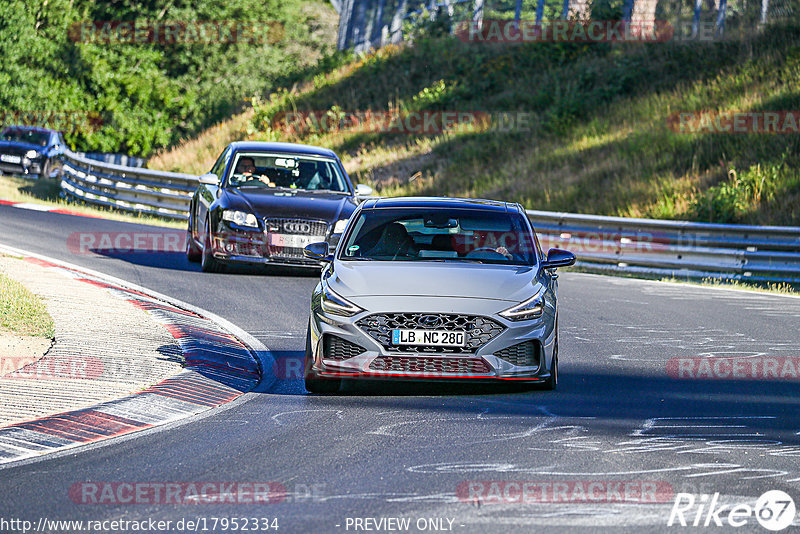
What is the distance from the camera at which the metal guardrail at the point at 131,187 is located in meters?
27.3

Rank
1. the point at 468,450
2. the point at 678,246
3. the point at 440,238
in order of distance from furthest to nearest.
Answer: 1. the point at 678,246
2. the point at 440,238
3. the point at 468,450

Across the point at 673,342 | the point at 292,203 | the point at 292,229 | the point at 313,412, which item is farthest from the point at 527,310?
the point at 292,203

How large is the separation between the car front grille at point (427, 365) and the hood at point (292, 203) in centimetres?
729

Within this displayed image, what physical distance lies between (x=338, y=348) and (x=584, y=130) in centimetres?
2307

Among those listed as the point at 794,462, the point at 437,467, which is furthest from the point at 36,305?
the point at 794,462

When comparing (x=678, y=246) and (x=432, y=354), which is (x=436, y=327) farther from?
(x=678, y=246)

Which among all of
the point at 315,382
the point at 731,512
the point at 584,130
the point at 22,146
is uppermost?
the point at 584,130

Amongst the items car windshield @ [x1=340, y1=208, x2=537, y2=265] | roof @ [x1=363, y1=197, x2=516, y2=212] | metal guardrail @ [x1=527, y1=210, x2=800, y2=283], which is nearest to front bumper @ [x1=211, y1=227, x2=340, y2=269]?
roof @ [x1=363, y1=197, x2=516, y2=212]

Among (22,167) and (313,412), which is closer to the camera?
(313,412)

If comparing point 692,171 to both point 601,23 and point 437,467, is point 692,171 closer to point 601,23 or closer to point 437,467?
point 601,23

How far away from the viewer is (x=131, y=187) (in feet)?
93.6

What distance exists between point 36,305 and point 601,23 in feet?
88.7

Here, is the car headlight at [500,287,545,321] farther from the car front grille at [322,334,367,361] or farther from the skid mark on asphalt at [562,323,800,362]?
the skid mark on asphalt at [562,323,800,362]

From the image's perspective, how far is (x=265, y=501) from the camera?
608 cm
